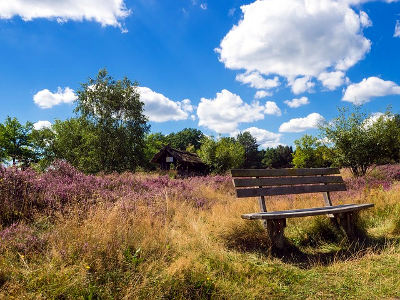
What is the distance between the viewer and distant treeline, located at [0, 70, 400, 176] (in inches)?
648

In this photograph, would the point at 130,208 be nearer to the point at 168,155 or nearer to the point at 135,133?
the point at 135,133

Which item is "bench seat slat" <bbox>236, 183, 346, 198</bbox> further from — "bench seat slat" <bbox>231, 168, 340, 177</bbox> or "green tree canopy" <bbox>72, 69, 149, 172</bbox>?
"green tree canopy" <bbox>72, 69, 149, 172</bbox>

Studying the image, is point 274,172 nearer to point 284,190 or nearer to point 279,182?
point 279,182

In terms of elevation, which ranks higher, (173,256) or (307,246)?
(173,256)

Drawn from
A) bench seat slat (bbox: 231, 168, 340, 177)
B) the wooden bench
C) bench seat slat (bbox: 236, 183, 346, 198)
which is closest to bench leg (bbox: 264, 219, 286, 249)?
the wooden bench

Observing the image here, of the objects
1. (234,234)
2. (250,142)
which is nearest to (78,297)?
(234,234)

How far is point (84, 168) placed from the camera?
2619cm

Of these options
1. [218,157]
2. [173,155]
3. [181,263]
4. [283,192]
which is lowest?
[181,263]

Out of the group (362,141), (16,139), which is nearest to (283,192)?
(362,141)

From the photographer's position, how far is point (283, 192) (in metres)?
5.39

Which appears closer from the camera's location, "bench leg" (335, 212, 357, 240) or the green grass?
the green grass

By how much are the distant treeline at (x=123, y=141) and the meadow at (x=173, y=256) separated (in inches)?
119

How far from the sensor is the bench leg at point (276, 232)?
457 centimetres

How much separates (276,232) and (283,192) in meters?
1.01
